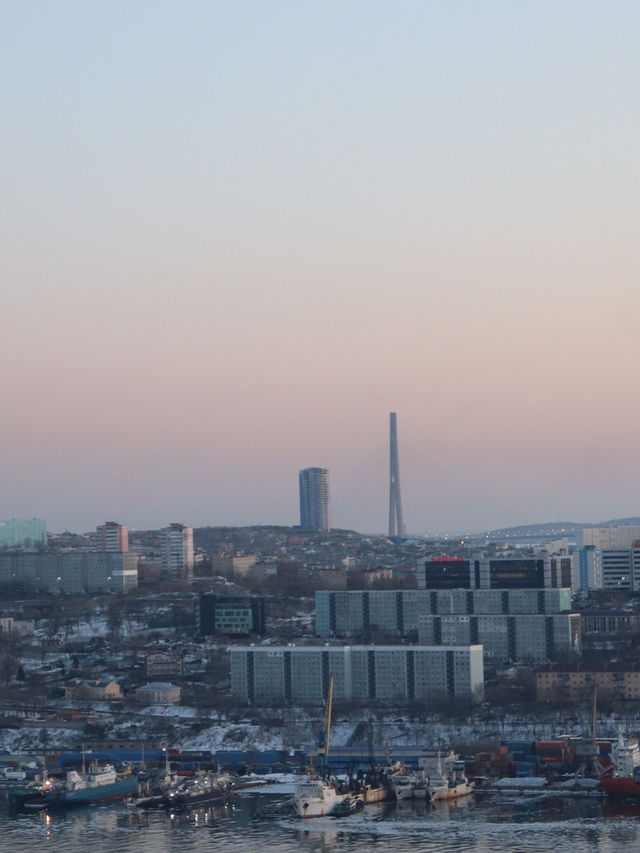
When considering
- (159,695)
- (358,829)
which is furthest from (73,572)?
(358,829)

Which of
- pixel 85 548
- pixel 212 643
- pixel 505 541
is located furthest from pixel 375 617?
pixel 505 541

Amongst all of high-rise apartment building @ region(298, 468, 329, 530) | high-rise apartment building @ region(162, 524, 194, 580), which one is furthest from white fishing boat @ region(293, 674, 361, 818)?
high-rise apartment building @ region(298, 468, 329, 530)

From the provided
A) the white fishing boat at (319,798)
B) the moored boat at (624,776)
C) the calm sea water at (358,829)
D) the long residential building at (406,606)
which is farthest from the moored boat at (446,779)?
the long residential building at (406,606)

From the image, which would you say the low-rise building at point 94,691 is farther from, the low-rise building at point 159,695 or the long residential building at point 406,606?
the long residential building at point 406,606

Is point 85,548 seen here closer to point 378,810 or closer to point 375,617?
point 375,617

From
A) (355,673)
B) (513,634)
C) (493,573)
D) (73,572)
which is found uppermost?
(73,572)

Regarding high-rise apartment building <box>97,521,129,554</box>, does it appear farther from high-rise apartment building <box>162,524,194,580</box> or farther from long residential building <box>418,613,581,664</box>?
long residential building <box>418,613,581,664</box>

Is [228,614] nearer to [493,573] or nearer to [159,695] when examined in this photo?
[493,573]
